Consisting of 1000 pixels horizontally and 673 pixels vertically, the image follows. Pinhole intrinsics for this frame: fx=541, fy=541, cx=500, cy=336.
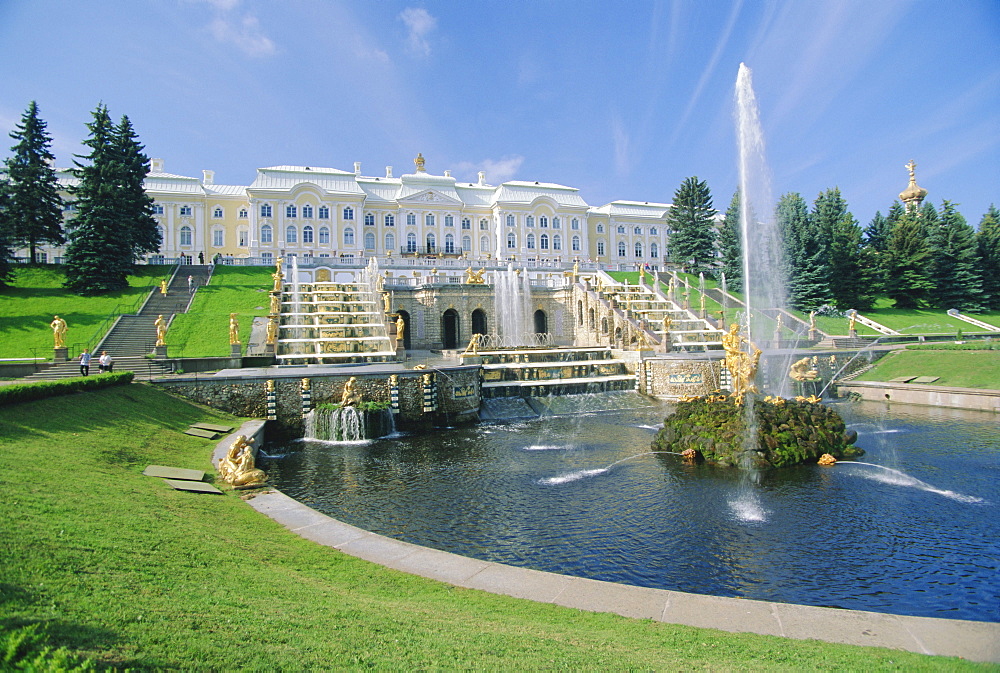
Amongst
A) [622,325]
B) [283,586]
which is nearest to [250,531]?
[283,586]

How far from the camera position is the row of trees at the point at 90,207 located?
38781 mm

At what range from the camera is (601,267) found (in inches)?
2456

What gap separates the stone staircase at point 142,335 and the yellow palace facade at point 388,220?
46.1 ft

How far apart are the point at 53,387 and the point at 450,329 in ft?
98.8

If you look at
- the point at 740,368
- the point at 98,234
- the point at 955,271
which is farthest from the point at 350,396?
the point at 955,271

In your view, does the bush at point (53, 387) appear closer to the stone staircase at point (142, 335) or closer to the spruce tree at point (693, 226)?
the stone staircase at point (142, 335)

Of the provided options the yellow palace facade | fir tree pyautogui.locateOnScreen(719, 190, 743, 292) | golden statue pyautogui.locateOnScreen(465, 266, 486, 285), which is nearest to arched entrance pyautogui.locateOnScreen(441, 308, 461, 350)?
golden statue pyautogui.locateOnScreen(465, 266, 486, 285)

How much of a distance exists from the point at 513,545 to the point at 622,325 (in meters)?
28.4

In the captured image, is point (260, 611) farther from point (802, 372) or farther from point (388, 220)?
point (388, 220)

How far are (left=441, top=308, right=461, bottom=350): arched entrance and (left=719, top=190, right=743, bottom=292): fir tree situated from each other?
31666 mm

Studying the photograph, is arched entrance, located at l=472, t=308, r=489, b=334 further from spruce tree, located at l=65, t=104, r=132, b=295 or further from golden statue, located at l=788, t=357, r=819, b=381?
spruce tree, located at l=65, t=104, r=132, b=295

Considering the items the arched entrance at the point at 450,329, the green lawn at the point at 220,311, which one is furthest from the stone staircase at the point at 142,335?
the arched entrance at the point at 450,329

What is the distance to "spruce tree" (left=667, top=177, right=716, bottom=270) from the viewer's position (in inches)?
2562

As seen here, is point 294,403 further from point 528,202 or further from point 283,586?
point 528,202
